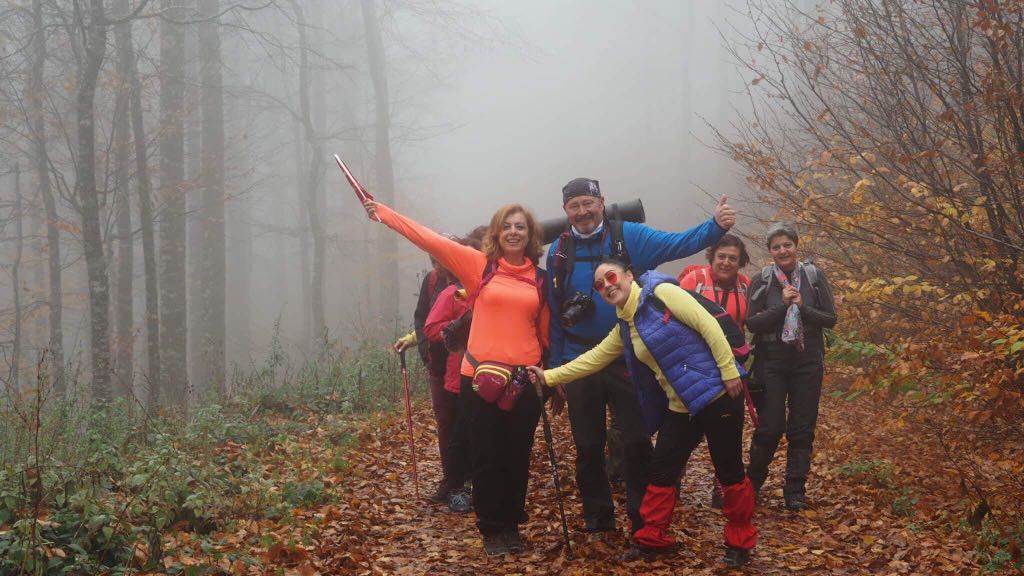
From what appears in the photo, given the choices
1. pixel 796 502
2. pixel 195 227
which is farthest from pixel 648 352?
pixel 195 227

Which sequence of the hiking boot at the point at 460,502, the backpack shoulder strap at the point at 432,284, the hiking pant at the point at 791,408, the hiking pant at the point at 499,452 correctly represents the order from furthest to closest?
the backpack shoulder strap at the point at 432,284
the hiking boot at the point at 460,502
the hiking pant at the point at 791,408
the hiking pant at the point at 499,452

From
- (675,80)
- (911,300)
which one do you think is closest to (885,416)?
(911,300)

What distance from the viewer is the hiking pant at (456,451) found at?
6.55m

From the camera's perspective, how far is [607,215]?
5.45 m

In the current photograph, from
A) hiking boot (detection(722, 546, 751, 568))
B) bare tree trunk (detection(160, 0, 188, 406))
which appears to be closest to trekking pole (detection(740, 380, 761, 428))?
hiking boot (detection(722, 546, 751, 568))

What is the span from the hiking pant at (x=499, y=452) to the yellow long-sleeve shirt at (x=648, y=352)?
1.19 ft

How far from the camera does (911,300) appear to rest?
819 centimetres

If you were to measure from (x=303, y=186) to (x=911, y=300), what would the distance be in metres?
25.2

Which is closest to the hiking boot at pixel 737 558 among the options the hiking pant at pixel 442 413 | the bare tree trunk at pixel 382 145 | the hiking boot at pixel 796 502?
the hiking boot at pixel 796 502

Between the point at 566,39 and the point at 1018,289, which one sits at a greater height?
the point at 566,39

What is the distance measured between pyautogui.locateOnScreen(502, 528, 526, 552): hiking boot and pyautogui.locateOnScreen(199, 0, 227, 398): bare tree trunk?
31.9 feet

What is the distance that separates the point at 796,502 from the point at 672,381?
2.20 m

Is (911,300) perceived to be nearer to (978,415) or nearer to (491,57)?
(978,415)

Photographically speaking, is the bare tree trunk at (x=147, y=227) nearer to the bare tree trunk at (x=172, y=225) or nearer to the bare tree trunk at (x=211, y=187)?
the bare tree trunk at (x=172, y=225)
